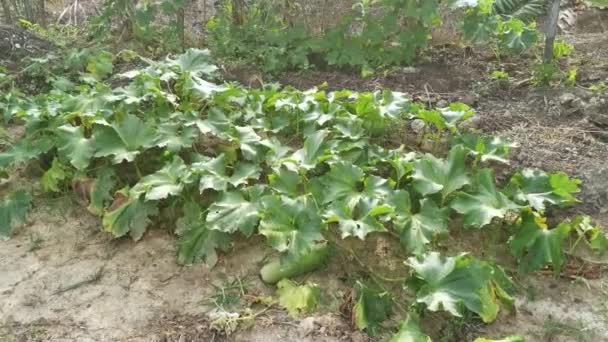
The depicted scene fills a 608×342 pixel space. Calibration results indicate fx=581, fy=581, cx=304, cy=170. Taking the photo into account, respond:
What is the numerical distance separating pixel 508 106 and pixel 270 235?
223 cm

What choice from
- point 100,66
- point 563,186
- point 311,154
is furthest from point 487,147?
point 100,66

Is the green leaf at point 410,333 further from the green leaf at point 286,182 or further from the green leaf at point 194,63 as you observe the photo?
the green leaf at point 194,63

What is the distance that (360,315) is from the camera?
7.91ft

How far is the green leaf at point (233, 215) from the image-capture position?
8.73ft

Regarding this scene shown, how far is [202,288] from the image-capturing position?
2.69 meters

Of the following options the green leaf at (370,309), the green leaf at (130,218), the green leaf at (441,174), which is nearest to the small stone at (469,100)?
the green leaf at (441,174)

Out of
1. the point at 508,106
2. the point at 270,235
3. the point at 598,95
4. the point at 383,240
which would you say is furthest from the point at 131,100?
the point at 598,95

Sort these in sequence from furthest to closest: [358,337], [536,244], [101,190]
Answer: [101,190] → [536,244] → [358,337]

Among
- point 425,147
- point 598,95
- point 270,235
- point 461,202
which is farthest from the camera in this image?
point 598,95

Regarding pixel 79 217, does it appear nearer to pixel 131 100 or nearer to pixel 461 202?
pixel 131 100

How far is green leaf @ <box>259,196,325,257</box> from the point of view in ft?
8.29

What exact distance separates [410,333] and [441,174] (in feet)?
2.98

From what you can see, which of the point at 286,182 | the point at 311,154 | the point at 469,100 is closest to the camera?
the point at 286,182

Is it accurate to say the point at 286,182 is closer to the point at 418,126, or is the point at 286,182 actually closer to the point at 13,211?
the point at 418,126
